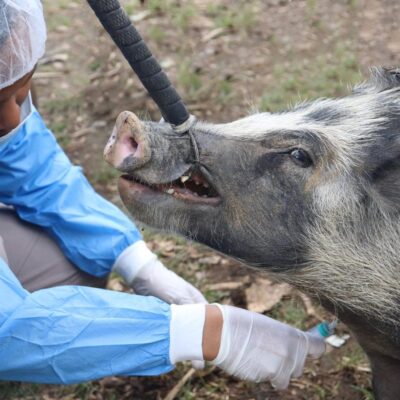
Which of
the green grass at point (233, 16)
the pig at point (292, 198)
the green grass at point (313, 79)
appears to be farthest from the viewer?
the green grass at point (233, 16)

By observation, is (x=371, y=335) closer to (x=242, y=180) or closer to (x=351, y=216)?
(x=351, y=216)

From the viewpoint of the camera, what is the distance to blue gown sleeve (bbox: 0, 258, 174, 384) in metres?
2.99

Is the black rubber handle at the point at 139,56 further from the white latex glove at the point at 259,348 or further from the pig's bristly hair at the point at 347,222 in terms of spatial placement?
the white latex glove at the point at 259,348

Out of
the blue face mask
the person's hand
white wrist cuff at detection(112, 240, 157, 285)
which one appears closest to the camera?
the blue face mask

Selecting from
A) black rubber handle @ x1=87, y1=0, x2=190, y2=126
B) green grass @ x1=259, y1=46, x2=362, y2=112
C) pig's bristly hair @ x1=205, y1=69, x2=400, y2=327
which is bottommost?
green grass @ x1=259, y1=46, x2=362, y2=112

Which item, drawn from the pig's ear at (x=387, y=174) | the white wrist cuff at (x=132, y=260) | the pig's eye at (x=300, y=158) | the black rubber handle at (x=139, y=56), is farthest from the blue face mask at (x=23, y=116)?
the pig's ear at (x=387, y=174)

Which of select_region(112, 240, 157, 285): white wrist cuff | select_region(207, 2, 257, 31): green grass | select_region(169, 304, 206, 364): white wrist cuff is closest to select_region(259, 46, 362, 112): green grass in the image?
select_region(207, 2, 257, 31): green grass

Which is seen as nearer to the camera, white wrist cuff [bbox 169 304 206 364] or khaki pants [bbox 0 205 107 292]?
white wrist cuff [bbox 169 304 206 364]

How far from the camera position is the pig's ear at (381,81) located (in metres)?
3.15

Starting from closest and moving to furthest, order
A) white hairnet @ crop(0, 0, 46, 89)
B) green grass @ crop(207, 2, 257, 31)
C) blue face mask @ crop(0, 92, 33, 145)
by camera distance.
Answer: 1. white hairnet @ crop(0, 0, 46, 89)
2. blue face mask @ crop(0, 92, 33, 145)
3. green grass @ crop(207, 2, 257, 31)

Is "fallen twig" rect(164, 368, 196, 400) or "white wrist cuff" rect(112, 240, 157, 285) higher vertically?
"white wrist cuff" rect(112, 240, 157, 285)

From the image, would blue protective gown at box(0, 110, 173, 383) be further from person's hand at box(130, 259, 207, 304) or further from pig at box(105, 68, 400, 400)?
person's hand at box(130, 259, 207, 304)

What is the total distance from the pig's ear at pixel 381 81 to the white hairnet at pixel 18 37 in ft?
4.30

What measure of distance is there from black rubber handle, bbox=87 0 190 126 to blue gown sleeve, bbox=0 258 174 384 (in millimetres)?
804
